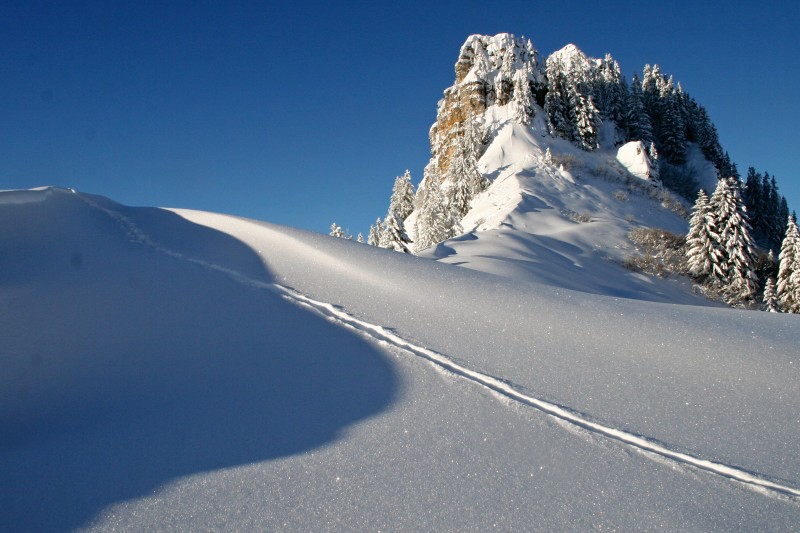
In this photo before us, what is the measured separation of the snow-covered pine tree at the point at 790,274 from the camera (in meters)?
27.5

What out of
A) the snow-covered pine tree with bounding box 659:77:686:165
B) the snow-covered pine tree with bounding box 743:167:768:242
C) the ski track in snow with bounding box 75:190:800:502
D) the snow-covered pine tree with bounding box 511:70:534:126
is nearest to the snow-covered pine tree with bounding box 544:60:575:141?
the snow-covered pine tree with bounding box 511:70:534:126

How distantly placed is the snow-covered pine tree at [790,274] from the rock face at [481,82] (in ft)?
108

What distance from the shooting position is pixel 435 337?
580 cm

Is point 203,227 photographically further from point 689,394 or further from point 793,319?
point 793,319

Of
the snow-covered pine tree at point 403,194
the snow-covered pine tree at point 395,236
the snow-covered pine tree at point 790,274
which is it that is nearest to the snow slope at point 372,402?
the snow-covered pine tree at point 395,236

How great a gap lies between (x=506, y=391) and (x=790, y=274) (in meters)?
31.9

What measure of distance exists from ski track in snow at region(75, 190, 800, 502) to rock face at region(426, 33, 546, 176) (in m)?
Answer: 51.9

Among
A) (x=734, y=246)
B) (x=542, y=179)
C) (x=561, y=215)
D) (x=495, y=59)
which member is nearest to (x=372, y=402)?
(x=734, y=246)

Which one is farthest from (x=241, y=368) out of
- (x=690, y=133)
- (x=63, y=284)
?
(x=690, y=133)

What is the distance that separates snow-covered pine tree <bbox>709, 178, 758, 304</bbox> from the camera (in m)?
31.0

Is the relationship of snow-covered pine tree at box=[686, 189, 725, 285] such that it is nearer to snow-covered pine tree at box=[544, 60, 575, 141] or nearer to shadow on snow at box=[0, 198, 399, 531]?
snow-covered pine tree at box=[544, 60, 575, 141]

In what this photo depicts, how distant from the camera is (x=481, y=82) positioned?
194 ft

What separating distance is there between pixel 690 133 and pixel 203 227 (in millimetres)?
70180

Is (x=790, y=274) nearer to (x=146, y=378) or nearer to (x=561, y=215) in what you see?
(x=561, y=215)
